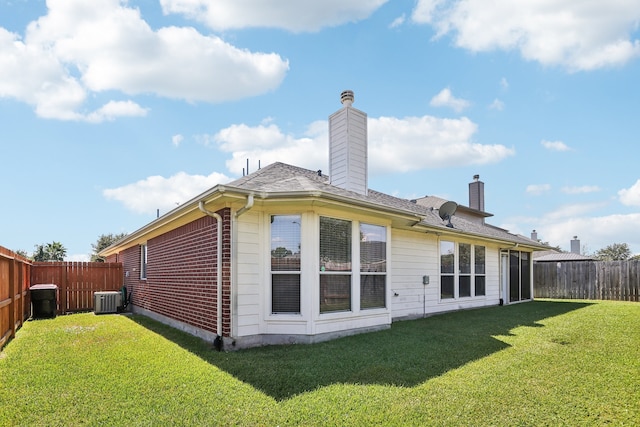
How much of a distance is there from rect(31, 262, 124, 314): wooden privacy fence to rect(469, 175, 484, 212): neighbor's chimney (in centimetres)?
1711

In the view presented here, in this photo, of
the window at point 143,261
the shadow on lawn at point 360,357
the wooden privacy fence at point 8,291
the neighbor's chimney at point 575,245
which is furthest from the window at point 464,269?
the neighbor's chimney at point 575,245

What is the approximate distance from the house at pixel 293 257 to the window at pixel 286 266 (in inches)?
0.7

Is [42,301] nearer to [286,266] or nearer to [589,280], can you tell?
[286,266]

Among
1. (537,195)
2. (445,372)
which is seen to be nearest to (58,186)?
(445,372)

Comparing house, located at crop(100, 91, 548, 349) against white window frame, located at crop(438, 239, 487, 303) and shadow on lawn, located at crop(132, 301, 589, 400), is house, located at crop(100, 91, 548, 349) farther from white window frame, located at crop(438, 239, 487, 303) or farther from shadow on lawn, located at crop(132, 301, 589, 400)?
white window frame, located at crop(438, 239, 487, 303)

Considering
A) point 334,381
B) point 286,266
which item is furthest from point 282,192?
point 334,381

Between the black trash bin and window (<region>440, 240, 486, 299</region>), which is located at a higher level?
window (<region>440, 240, 486, 299</region>)

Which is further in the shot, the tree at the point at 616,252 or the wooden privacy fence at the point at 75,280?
the tree at the point at 616,252

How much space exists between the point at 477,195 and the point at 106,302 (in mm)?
17345

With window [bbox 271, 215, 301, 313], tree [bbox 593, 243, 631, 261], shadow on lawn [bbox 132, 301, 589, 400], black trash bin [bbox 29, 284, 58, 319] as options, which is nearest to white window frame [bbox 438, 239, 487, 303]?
shadow on lawn [bbox 132, 301, 589, 400]

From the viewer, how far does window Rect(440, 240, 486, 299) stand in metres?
11.1

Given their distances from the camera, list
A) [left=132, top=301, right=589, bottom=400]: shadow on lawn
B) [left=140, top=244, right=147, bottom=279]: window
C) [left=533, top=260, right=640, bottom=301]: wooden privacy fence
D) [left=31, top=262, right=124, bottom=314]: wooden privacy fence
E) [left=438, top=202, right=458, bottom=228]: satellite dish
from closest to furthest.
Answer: [left=132, top=301, right=589, bottom=400]: shadow on lawn → [left=438, top=202, right=458, bottom=228]: satellite dish → [left=140, top=244, right=147, bottom=279]: window → [left=31, top=262, right=124, bottom=314]: wooden privacy fence → [left=533, top=260, right=640, bottom=301]: wooden privacy fence

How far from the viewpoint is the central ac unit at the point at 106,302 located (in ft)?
40.1

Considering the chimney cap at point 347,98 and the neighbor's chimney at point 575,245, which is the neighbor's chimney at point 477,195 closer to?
the chimney cap at point 347,98
